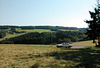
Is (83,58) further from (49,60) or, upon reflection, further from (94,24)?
(94,24)

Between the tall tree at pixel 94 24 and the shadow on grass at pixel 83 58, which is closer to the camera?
the shadow on grass at pixel 83 58

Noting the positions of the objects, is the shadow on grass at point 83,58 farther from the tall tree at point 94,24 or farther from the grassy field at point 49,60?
the tall tree at point 94,24

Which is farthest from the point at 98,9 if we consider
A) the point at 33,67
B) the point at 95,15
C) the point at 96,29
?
the point at 33,67

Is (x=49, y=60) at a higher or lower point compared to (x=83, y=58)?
higher

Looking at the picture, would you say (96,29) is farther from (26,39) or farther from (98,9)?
(26,39)

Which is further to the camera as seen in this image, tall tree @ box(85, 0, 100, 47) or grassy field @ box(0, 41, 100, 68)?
tall tree @ box(85, 0, 100, 47)

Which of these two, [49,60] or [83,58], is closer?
[49,60]

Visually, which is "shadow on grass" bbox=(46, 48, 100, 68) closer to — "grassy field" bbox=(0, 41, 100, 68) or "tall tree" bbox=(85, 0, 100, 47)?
"grassy field" bbox=(0, 41, 100, 68)

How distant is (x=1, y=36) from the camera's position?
87312mm

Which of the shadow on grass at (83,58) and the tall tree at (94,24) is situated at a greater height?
the tall tree at (94,24)

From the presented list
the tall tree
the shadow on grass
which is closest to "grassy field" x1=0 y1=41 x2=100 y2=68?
the shadow on grass

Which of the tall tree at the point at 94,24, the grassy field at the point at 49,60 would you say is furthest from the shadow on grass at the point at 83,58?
the tall tree at the point at 94,24

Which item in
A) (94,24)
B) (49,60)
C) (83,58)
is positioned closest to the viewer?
(49,60)

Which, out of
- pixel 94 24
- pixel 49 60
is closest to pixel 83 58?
pixel 49 60
